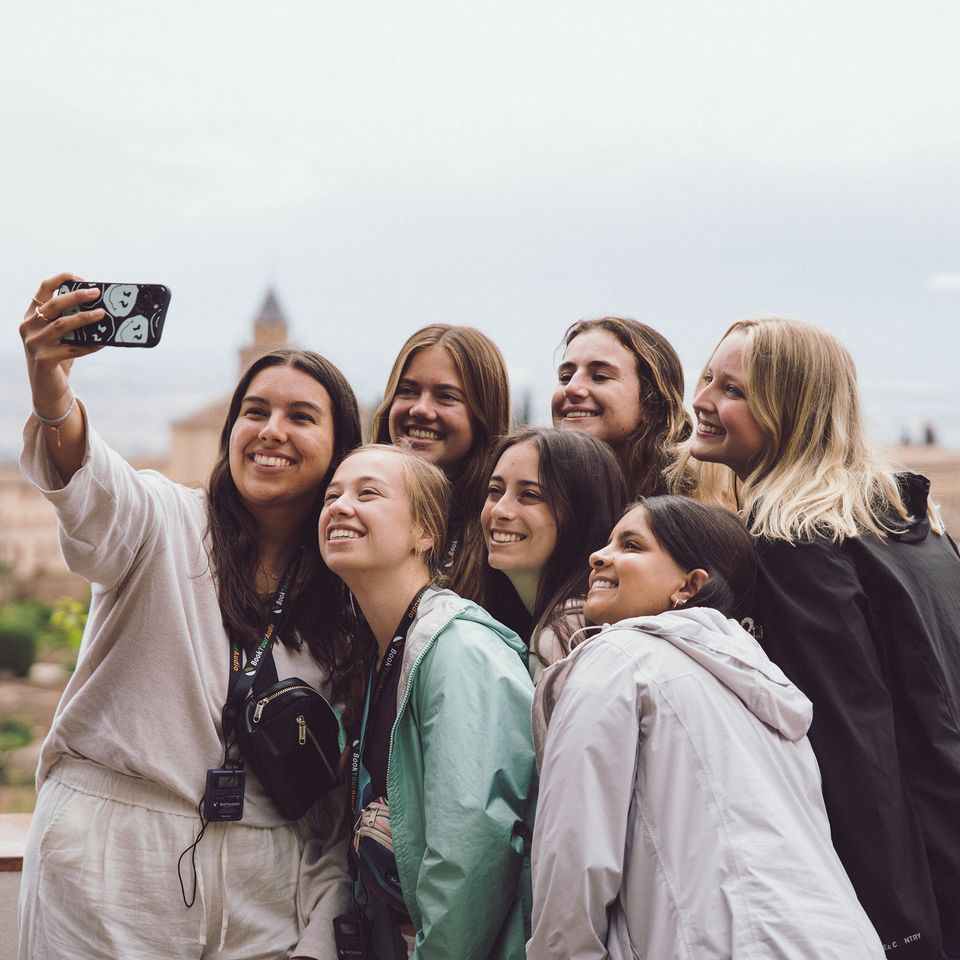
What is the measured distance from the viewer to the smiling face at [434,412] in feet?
11.8

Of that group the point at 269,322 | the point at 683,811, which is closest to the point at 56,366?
the point at 683,811

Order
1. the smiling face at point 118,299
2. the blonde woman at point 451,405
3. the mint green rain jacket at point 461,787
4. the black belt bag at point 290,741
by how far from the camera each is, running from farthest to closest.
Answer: the blonde woman at point 451,405 → the black belt bag at point 290,741 → the smiling face at point 118,299 → the mint green rain jacket at point 461,787

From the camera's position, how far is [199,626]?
9.23 feet

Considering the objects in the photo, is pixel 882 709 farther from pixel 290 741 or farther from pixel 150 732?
pixel 150 732

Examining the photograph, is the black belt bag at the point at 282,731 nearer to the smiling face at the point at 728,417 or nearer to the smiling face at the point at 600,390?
the smiling face at the point at 728,417

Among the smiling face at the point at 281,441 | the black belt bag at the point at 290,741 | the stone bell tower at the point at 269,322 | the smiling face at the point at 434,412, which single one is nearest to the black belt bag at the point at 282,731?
the black belt bag at the point at 290,741

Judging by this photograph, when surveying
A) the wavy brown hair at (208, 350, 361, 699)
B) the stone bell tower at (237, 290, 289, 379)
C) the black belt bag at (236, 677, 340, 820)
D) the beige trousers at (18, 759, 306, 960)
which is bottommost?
the beige trousers at (18, 759, 306, 960)

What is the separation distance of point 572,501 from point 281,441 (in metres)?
0.75

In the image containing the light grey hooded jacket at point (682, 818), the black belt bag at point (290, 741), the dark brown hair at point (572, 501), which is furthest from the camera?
the dark brown hair at point (572, 501)

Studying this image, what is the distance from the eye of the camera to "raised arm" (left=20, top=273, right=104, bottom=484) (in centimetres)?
247

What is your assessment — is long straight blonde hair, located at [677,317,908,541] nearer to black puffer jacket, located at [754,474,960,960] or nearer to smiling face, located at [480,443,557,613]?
black puffer jacket, located at [754,474,960,960]

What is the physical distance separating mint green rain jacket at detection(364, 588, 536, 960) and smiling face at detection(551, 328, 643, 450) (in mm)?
1140

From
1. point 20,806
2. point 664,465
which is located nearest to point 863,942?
point 664,465

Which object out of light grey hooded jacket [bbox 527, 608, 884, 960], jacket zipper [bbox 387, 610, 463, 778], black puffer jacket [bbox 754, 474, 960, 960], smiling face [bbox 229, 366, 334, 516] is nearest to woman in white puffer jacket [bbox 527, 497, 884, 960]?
light grey hooded jacket [bbox 527, 608, 884, 960]
